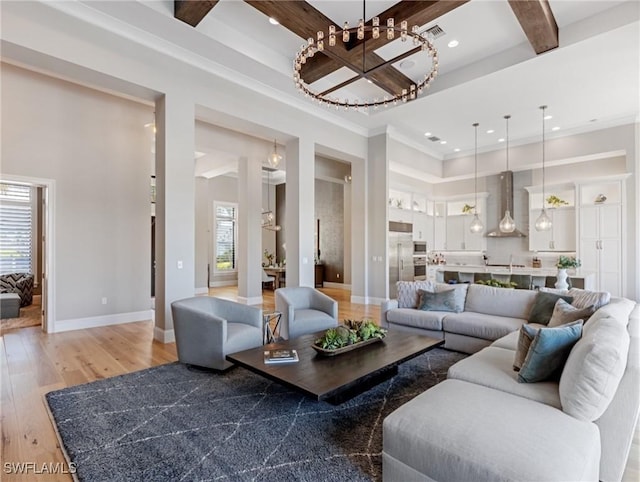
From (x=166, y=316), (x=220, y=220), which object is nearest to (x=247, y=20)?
(x=166, y=316)

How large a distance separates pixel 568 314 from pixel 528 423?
76.8 inches

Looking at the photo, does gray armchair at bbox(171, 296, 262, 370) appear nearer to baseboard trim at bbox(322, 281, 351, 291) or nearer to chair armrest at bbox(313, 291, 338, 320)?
chair armrest at bbox(313, 291, 338, 320)

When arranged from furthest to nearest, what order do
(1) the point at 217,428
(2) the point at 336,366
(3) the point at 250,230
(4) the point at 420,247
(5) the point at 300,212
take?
1. (4) the point at 420,247
2. (3) the point at 250,230
3. (5) the point at 300,212
4. (2) the point at 336,366
5. (1) the point at 217,428

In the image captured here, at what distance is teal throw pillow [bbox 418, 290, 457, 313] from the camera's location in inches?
180

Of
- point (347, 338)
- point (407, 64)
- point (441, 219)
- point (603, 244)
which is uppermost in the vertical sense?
point (407, 64)

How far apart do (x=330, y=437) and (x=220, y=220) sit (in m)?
10.3

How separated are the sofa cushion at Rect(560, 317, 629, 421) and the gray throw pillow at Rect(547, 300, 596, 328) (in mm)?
1277

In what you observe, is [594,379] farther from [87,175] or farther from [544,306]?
[87,175]

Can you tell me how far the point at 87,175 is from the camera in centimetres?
559

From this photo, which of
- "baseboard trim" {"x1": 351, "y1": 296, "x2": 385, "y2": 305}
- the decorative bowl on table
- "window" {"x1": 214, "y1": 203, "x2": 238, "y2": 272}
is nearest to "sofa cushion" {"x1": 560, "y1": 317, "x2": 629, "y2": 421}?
the decorative bowl on table

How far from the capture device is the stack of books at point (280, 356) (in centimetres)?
285

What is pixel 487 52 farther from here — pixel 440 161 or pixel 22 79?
pixel 22 79

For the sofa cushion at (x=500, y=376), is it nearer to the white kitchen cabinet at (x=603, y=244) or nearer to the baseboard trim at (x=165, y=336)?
the baseboard trim at (x=165, y=336)

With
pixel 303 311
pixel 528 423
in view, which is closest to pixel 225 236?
pixel 303 311
